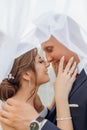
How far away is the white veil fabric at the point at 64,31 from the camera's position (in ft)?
3.22

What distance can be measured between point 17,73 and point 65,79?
262 mm

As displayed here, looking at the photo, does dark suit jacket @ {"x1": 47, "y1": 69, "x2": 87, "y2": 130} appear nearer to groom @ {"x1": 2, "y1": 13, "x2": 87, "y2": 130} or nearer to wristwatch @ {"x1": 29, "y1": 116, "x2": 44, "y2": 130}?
groom @ {"x1": 2, "y1": 13, "x2": 87, "y2": 130}

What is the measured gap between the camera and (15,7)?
2.87ft

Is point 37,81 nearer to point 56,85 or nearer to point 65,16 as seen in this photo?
point 56,85

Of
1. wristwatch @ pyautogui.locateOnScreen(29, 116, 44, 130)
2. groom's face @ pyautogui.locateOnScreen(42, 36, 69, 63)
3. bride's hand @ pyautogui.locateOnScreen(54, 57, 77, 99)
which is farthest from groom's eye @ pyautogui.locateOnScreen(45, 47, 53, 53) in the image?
wristwatch @ pyautogui.locateOnScreen(29, 116, 44, 130)

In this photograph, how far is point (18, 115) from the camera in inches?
43.0

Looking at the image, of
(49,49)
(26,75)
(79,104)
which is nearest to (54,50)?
(49,49)

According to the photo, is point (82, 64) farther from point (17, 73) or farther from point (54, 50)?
point (17, 73)

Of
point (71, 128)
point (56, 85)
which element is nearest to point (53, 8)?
point (56, 85)

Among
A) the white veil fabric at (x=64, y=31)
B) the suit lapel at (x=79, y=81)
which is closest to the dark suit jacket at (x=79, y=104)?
the suit lapel at (x=79, y=81)

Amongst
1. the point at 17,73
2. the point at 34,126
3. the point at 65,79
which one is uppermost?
the point at 17,73

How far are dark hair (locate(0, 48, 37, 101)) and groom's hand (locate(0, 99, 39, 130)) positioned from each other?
158 millimetres

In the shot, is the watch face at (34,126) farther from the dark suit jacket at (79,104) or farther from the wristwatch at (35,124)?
the dark suit jacket at (79,104)

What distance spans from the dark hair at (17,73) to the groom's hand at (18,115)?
6.2 inches
